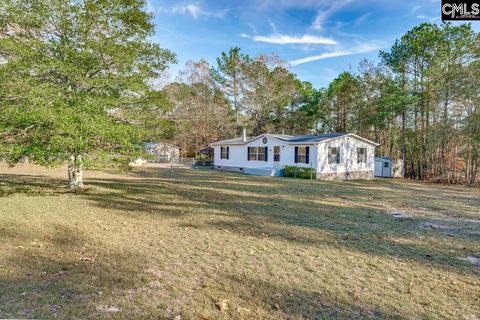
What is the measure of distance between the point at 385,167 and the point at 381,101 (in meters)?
5.73

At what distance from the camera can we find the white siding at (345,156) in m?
19.2

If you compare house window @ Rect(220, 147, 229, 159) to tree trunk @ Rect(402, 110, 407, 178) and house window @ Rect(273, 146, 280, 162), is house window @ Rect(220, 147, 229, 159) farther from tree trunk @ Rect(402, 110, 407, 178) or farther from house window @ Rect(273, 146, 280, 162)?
tree trunk @ Rect(402, 110, 407, 178)

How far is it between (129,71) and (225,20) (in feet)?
28.7

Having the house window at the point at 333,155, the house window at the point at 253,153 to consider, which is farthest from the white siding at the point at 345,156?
the house window at the point at 253,153

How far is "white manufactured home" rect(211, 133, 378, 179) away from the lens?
19.2 meters

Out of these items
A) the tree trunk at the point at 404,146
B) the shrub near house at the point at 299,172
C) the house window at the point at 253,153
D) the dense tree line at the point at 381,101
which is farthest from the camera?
the tree trunk at the point at 404,146

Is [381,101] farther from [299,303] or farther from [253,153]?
[299,303]

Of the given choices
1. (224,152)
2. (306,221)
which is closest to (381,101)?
(224,152)

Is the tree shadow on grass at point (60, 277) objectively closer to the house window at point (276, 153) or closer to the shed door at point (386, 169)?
A: the house window at point (276, 153)

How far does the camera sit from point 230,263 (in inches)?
167

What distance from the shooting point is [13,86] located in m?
8.08

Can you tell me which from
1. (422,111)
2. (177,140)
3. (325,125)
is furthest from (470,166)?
(177,140)

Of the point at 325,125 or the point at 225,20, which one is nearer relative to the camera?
the point at 225,20

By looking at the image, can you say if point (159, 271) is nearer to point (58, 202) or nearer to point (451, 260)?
point (451, 260)
